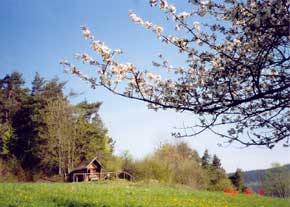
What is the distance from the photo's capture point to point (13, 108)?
32344 millimetres

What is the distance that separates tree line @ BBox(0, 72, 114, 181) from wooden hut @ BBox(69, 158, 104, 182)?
2.68 feet

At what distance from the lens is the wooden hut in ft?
111

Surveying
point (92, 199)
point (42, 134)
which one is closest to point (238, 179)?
point (42, 134)

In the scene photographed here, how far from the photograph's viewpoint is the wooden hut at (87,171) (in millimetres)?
33812

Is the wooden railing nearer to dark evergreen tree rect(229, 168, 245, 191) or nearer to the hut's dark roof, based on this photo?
the hut's dark roof

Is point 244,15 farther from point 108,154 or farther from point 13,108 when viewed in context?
point 108,154

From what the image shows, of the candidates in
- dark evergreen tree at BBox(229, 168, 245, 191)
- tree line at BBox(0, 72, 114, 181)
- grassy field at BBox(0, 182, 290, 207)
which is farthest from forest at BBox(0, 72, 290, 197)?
grassy field at BBox(0, 182, 290, 207)

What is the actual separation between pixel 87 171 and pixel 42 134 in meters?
5.62

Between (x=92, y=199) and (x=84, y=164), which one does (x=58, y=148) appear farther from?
(x=92, y=199)

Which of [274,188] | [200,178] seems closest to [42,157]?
[200,178]

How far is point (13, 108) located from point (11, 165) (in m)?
5.30

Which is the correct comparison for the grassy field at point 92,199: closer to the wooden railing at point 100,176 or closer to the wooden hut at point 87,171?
the wooden railing at point 100,176

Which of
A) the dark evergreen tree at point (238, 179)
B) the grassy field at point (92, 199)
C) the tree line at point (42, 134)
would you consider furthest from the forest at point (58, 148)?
the grassy field at point (92, 199)

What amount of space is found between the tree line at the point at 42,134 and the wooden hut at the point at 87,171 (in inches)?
32.2
